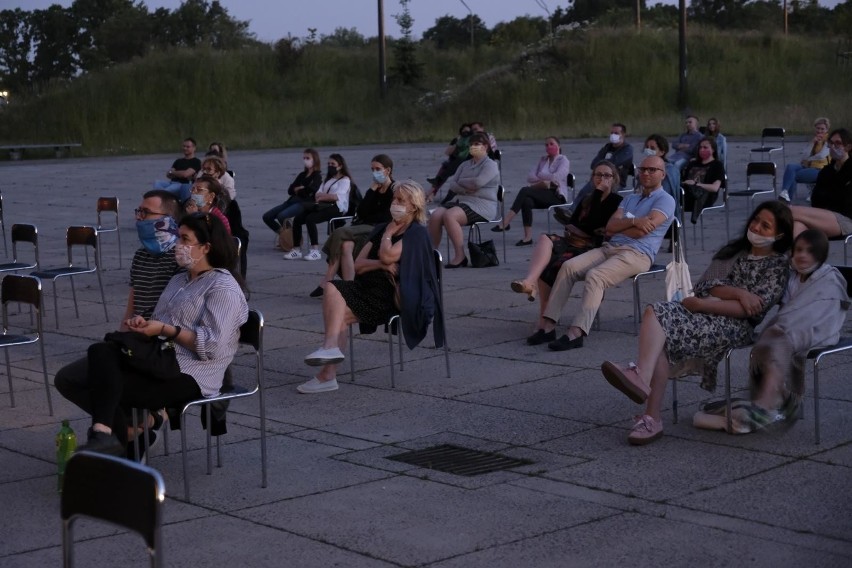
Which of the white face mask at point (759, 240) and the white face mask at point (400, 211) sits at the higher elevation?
the white face mask at point (400, 211)

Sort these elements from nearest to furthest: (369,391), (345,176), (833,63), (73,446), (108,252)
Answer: (73,446), (369,391), (345,176), (108,252), (833,63)

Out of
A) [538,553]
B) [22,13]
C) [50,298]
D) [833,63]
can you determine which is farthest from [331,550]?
[22,13]

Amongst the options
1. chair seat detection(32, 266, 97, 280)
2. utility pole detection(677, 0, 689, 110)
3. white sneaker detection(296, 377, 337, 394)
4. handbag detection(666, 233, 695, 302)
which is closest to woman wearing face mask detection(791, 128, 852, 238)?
handbag detection(666, 233, 695, 302)

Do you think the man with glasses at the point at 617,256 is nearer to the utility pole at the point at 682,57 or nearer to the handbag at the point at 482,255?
the handbag at the point at 482,255

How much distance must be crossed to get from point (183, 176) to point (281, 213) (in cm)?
300

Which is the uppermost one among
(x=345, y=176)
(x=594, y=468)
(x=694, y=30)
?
Answer: (x=694, y=30)

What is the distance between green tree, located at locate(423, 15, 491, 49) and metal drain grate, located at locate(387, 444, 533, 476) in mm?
76496

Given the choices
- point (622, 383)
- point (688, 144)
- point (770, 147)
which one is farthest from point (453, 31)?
point (622, 383)

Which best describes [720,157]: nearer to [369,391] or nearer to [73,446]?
[369,391]

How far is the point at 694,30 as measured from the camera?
47.8m

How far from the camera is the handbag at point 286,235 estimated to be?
14.9m

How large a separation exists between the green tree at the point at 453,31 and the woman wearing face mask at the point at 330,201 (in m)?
68.5

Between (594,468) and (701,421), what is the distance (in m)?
0.93

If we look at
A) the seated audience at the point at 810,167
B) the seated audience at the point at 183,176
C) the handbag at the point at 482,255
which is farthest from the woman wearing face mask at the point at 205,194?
the seated audience at the point at 810,167
